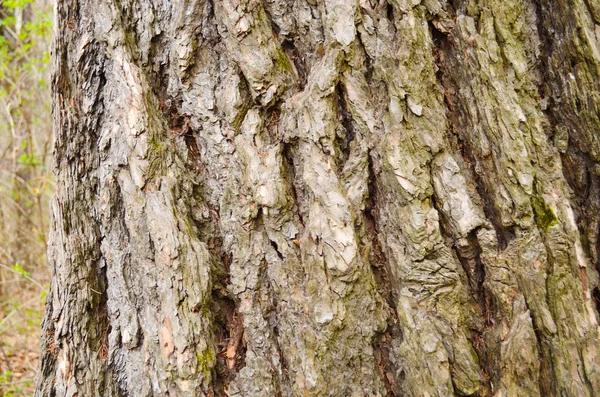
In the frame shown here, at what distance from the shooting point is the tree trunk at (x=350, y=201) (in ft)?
5.09

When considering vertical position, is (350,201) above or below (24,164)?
below

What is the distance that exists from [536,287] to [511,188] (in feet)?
1.09

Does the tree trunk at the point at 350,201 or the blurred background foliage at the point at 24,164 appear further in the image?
the blurred background foliage at the point at 24,164

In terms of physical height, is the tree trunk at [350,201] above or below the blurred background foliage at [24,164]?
below

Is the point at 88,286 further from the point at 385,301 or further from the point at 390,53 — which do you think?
the point at 390,53

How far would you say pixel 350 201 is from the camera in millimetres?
1616

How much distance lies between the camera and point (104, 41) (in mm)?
1872

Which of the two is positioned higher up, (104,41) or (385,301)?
(104,41)

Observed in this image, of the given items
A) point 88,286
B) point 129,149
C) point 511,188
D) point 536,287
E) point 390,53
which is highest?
point 390,53

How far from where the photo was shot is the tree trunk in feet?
5.09

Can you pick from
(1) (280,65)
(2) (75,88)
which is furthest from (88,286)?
(1) (280,65)

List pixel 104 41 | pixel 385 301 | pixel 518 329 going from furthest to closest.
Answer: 1. pixel 104 41
2. pixel 385 301
3. pixel 518 329

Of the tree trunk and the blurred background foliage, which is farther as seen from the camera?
the blurred background foliage

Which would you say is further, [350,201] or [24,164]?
[24,164]
